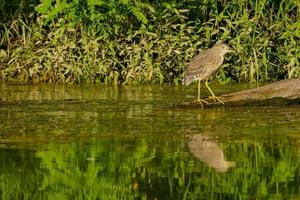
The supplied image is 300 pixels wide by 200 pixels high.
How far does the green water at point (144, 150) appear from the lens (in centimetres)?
635

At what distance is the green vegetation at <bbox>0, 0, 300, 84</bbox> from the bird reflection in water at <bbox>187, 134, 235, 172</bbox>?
5042 millimetres

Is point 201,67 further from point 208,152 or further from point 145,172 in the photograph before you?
point 145,172

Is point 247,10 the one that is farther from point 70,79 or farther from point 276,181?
point 276,181

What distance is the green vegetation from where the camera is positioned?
44.1ft

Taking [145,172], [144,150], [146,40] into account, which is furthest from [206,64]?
[145,172]

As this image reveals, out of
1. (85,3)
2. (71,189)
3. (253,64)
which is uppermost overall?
(85,3)

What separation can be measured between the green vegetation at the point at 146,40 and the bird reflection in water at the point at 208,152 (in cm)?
504

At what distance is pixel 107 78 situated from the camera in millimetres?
13367

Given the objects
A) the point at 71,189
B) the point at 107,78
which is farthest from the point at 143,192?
the point at 107,78

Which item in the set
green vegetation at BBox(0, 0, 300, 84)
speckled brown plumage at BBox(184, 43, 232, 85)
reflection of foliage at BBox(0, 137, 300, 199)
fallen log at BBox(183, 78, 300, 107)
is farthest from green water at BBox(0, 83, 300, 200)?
green vegetation at BBox(0, 0, 300, 84)

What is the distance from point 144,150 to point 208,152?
1.72 ft

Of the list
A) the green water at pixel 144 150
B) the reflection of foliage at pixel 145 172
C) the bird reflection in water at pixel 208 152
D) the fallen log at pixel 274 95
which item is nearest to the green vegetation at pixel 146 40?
the green water at pixel 144 150

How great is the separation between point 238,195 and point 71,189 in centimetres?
117

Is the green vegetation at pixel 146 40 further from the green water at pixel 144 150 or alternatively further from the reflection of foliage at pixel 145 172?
the reflection of foliage at pixel 145 172
